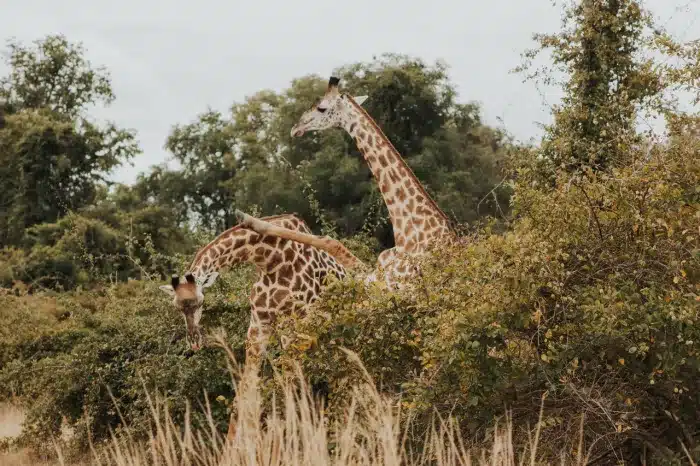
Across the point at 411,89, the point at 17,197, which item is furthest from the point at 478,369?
the point at 17,197

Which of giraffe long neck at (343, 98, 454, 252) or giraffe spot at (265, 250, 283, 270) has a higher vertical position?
giraffe long neck at (343, 98, 454, 252)

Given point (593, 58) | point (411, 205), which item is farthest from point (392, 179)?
point (593, 58)

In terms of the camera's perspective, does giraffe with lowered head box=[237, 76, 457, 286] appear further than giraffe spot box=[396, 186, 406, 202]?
No

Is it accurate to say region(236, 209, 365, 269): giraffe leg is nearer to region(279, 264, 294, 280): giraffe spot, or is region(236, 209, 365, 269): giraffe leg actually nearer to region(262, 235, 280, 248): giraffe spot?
region(262, 235, 280, 248): giraffe spot

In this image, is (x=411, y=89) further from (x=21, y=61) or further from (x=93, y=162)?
(x=21, y=61)

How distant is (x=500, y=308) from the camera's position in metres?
7.57

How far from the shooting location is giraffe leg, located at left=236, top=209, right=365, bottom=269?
10094 millimetres

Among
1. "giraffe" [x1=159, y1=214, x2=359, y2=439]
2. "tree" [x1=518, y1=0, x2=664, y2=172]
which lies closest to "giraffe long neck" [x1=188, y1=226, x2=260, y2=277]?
"giraffe" [x1=159, y1=214, x2=359, y2=439]

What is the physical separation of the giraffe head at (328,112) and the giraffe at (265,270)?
140cm

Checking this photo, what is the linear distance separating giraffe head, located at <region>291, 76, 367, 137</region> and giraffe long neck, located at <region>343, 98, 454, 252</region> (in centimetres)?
6

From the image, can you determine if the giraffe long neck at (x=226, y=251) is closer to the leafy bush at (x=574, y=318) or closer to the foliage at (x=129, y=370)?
the foliage at (x=129, y=370)

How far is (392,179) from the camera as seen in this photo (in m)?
11.7

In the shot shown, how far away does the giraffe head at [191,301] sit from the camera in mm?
10008

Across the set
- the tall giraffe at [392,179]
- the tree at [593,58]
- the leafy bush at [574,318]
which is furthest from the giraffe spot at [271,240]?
the tree at [593,58]
